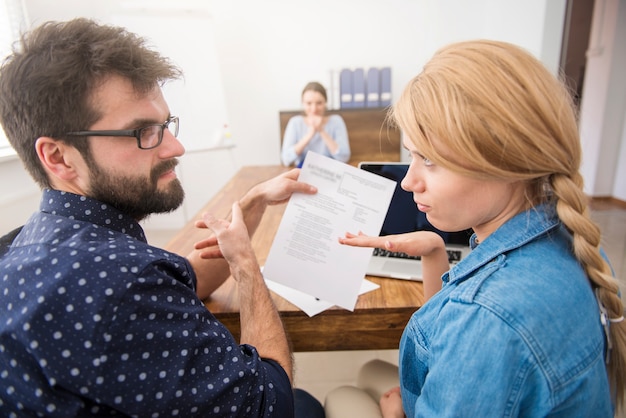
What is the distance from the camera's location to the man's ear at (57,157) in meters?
0.74

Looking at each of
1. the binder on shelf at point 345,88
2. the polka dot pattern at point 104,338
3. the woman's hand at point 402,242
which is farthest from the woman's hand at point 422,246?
the binder on shelf at point 345,88

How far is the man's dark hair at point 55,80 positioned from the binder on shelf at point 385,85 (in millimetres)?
3388

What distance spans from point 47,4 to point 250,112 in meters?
1.95

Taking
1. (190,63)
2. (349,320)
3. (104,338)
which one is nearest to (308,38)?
(190,63)

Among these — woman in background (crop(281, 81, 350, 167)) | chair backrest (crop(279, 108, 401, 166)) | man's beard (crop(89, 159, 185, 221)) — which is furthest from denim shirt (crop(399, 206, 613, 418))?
chair backrest (crop(279, 108, 401, 166))

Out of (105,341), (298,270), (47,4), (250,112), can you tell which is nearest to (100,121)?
(105,341)

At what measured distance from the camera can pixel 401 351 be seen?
75 cm

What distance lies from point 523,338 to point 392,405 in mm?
469

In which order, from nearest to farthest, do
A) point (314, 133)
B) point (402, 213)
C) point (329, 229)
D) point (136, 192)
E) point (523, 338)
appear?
point (523, 338), point (136, 192), point (329, 229), point (402, 213), point (314, 133)

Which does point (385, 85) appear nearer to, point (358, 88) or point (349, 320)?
point (358, 88)

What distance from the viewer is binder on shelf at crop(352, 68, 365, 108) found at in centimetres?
383

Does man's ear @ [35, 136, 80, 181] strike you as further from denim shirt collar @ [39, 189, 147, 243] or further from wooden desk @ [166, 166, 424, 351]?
wooden desk @ [166, 166, 424, 351]

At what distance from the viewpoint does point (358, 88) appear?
12.7 feet

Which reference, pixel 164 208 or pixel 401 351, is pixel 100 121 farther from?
pixel 401 351
